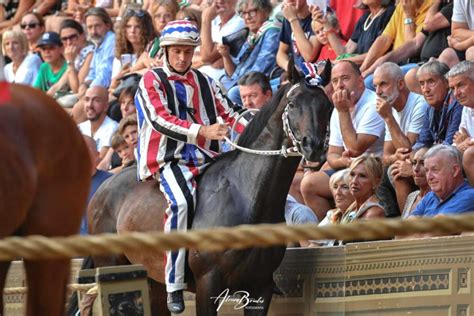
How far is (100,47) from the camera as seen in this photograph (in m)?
14.7

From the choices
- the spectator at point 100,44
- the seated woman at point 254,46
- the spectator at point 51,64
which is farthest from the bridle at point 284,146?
the spectator at point 51,64

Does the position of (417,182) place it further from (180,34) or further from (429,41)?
(429,41)

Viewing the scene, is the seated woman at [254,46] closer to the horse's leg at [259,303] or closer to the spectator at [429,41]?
the spectator at [429,41]

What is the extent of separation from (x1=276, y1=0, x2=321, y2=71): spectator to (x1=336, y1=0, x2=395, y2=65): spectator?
361 millimetres

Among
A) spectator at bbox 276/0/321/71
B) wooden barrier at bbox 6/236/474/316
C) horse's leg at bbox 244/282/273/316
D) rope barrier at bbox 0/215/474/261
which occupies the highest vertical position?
rope barrier at bbox 0/215/474/261

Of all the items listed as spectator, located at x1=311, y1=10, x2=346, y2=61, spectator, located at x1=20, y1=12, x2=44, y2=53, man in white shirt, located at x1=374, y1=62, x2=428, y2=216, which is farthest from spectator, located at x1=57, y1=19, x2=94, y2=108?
man in white shirt, located at x1=374, y1=62, x2=428, y2=216

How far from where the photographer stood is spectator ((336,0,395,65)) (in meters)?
11.0

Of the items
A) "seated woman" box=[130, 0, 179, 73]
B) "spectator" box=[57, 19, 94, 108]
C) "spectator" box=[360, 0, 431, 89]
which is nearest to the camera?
"spectator" box=[360, 0, 431, 89]

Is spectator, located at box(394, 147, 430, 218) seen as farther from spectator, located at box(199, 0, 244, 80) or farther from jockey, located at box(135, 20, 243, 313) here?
spectator, located at box(199, 0, 244, 80)

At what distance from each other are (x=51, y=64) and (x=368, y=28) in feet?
18.4

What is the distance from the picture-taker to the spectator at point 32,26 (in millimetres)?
16297

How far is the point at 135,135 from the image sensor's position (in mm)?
10789

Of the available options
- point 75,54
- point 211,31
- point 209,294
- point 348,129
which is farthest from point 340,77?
point 75,54

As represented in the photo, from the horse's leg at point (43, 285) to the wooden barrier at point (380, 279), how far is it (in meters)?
2.94
